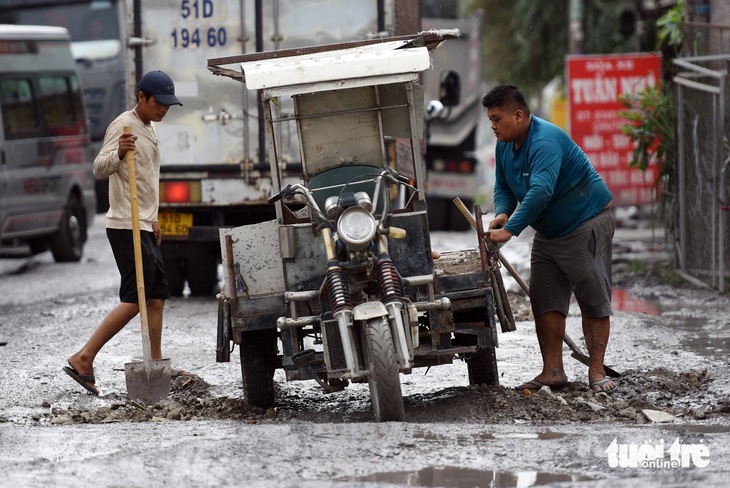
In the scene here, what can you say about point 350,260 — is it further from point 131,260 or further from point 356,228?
point 131,260

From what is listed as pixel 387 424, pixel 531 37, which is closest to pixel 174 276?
pixel 387 424

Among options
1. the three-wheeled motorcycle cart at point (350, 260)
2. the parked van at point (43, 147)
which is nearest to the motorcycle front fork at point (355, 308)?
the three-wheeled motorcycle cart at point (350, 260)

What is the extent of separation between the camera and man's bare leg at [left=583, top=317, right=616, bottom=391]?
758cm

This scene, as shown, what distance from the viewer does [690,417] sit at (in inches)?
260

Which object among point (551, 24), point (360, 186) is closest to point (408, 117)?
point (360, 186)

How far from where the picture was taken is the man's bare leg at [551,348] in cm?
760

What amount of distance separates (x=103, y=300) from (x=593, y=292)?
655cm

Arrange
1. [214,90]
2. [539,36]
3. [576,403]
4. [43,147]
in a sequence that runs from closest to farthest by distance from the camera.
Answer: [576,403] → [214,90] → [43,147] → [539,36]

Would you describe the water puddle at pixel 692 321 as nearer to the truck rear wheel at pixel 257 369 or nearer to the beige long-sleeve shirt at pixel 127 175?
the truck rear wheel at pixel 257 369

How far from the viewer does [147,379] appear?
7.43 metres

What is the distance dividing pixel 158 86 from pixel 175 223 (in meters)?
4.25

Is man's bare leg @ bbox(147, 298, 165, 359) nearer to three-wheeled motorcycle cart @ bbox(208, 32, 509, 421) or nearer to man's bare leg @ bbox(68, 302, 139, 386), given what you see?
man's bare leg @ bbox(68, 302, 139, 386)

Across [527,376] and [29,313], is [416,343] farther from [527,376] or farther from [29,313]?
[29,313]

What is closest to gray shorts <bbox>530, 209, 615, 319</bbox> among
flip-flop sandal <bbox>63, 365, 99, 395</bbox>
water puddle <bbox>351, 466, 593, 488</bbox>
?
water puddle <bbox>351, 466, 593, 488</bbox>
